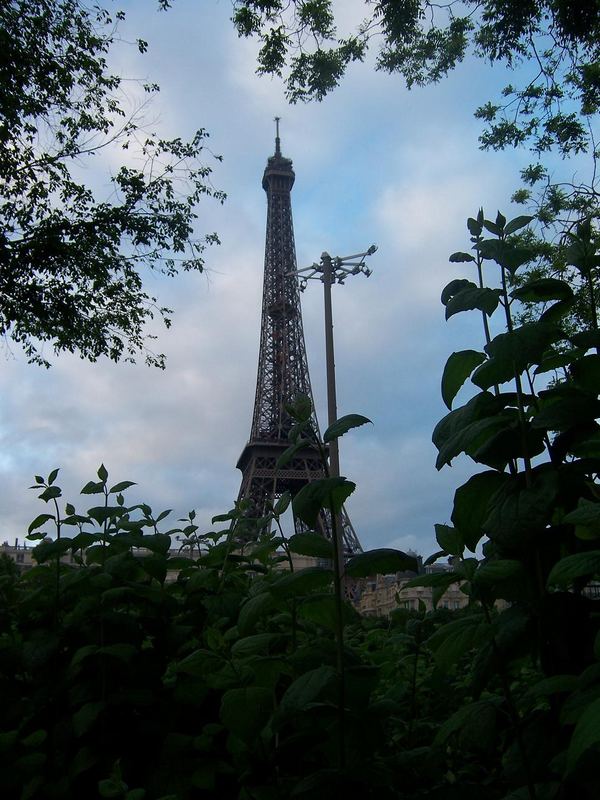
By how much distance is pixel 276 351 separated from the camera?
50844 mm

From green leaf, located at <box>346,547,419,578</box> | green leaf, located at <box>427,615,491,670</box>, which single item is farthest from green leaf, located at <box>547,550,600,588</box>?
green leaf, located at <box>346,547,419,578</box>

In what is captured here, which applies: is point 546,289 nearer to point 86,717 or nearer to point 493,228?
point 493,228

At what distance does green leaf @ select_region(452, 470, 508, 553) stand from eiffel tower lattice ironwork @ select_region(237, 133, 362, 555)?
36.1 m

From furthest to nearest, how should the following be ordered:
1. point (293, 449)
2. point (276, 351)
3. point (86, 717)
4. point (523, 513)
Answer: point (276, 351)
point (86, 717)
point (293, 449)
point (523, 513)

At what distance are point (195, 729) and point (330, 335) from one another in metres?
16.9

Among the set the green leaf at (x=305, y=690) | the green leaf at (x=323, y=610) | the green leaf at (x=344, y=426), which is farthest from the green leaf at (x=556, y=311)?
the green leaf at (x=305, y=690)

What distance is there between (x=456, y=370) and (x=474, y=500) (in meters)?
0.38

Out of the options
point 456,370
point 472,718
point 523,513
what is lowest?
point 472,718

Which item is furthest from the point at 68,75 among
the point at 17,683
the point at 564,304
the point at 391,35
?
the point at 564,304

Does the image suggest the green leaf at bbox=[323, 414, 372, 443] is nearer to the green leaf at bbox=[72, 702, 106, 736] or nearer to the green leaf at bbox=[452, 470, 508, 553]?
the green leaf at bbox=[452, 470, 508, 553]

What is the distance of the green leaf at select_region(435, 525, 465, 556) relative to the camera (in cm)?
187

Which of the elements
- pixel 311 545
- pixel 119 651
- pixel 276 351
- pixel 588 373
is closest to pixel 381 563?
pixel 311 545

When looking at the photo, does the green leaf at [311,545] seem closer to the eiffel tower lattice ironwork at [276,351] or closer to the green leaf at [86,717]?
the green leaf at [86,717]

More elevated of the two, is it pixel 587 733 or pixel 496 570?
pixel 496 570
